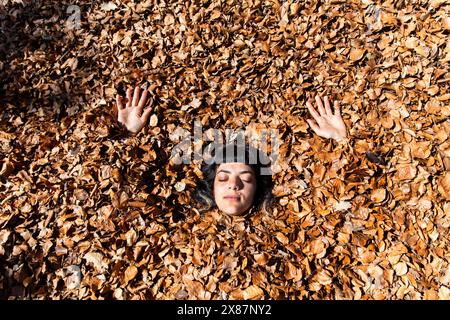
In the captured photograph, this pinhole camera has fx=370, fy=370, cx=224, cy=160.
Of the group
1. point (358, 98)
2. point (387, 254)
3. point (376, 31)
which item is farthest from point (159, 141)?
point (376, 31)

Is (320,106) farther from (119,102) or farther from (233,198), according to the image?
(119,102)

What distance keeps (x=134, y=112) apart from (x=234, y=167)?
1.03 meters

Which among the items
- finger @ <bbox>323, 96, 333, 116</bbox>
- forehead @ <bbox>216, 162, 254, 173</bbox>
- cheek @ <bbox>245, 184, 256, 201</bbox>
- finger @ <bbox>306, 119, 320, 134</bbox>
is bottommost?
cheek @ <bbox>245, 184, 256, 201</bbox>

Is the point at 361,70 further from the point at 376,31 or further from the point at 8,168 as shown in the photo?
the point at 8,168

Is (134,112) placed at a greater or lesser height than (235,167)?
greater

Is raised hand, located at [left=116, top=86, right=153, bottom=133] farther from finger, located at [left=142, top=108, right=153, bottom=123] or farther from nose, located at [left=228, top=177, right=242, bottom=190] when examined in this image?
nose, located at [left=228, top=177, right=242, bottom=190]

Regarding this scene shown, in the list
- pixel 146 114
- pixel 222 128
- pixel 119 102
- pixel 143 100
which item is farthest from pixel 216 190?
pixel 119 102

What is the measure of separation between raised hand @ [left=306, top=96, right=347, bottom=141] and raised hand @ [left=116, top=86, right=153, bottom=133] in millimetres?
1440

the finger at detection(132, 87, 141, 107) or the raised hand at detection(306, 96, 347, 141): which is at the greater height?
the finger at detection(132, 87, 141, 107)

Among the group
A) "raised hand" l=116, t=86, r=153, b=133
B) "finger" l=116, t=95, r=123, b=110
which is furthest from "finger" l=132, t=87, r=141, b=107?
"finger" l=116, t=95, r=123, b=110

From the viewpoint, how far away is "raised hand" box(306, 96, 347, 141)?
3.15 meters

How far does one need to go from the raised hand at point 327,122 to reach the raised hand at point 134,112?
1.44 m

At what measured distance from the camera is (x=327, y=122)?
3.21m

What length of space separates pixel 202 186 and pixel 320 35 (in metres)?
1.85
